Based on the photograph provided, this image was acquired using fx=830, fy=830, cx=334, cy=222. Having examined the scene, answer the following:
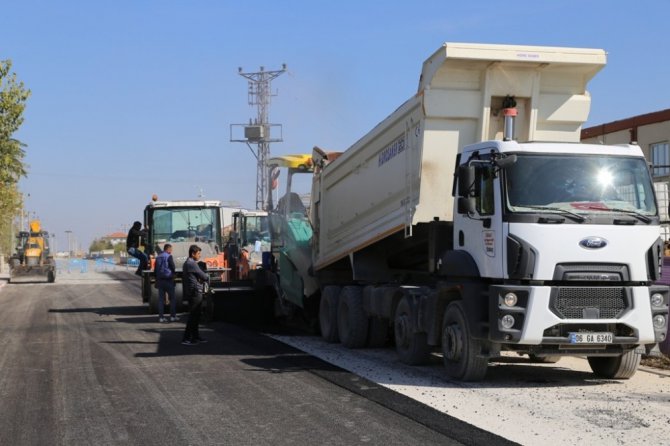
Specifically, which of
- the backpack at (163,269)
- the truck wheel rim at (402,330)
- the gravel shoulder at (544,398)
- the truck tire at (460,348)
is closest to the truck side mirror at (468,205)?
the truck tire at (460,348)

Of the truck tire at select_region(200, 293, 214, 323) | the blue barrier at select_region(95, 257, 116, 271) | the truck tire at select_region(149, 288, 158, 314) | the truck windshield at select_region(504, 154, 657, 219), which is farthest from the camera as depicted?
the blue barrier at select_region(95, 257, 116, 271)

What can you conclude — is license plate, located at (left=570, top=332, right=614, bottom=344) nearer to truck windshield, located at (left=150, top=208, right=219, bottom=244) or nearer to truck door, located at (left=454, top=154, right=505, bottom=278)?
truck door, located at (left=454, top=154, right=505, bottom=278)

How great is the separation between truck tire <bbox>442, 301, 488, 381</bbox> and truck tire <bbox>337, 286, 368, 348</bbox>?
318cm

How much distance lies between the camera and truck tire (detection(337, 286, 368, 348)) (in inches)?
523

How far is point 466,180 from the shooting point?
9555mm

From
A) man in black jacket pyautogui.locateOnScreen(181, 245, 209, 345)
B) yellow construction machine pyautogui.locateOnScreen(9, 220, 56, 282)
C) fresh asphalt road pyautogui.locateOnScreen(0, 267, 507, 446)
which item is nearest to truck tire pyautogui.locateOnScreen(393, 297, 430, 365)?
fresh asphalt road pyautogui.locateOnScreen(0, 267, 507, 446)

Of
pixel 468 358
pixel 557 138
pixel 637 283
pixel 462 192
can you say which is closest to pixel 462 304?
pixel 468 358

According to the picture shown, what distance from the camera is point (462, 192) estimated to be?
9.66m

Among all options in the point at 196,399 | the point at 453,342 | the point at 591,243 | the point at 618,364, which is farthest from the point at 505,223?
the point at 196,399

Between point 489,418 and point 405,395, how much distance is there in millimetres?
1311

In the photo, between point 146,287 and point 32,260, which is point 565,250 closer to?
point 146,287

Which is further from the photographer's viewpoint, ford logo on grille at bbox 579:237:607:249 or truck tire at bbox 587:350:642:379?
truck tire at bbox 587:350:642:379

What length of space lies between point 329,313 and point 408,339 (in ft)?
10.8

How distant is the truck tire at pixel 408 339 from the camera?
11117 millimetres
